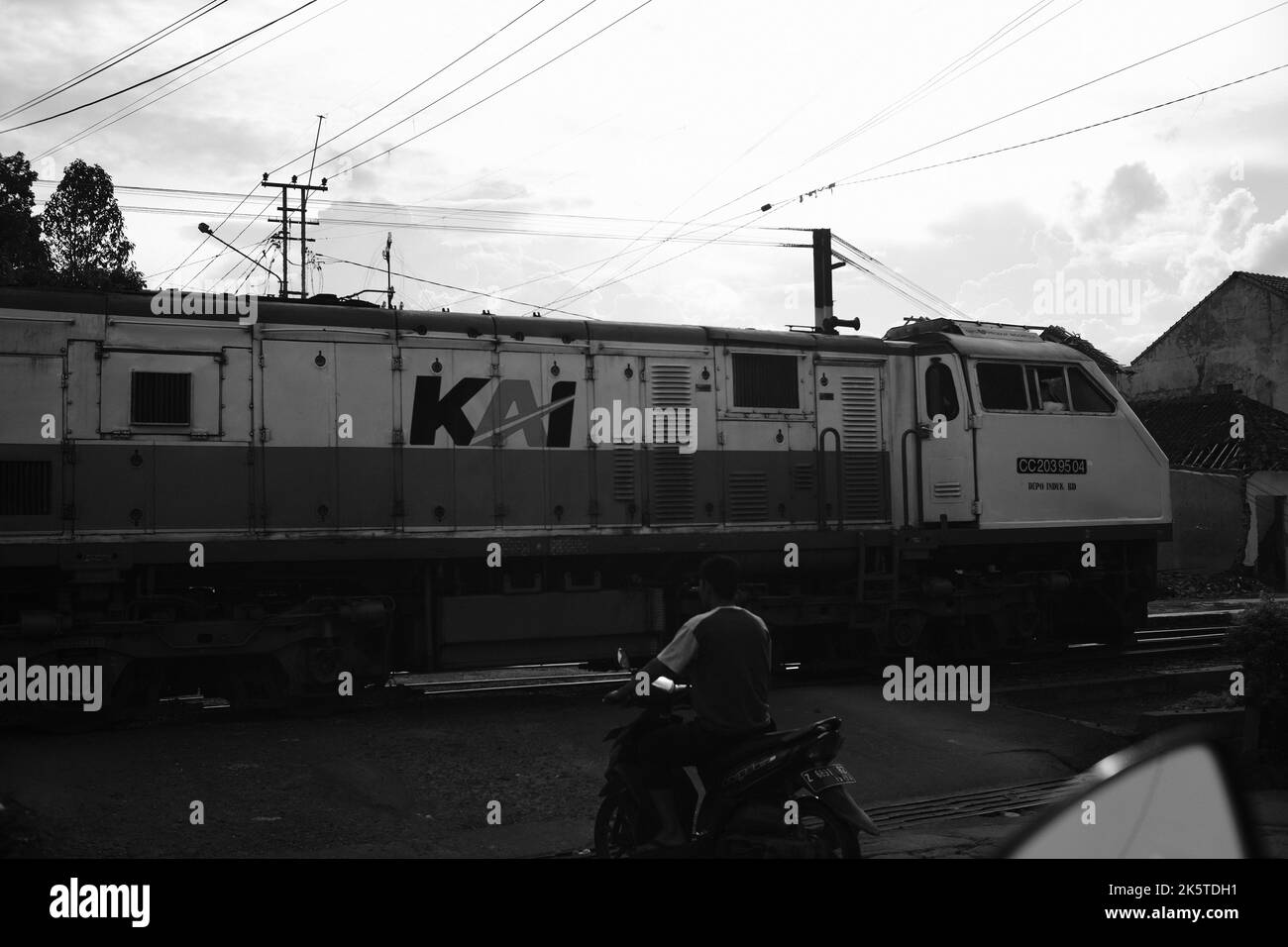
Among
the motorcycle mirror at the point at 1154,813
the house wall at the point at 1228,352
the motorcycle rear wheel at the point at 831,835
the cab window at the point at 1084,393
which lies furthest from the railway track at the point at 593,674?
A: the house wall at the point at 1228,352

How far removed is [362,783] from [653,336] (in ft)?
20.0

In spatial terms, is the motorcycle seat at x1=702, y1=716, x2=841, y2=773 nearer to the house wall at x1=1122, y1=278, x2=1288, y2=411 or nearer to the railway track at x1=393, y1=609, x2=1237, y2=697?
the railway track at x1=393, y1=609, x2=1237, y2=697

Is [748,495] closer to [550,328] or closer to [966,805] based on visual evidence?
[550,328]

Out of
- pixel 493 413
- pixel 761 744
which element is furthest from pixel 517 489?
pixel 761 744

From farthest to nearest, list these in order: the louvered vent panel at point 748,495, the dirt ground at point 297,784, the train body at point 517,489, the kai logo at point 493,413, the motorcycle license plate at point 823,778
Answer: the louvered vent panel at point 748,495, the kai logo at point 493,413, the train body at point 517,489, the dirt ground at point 297,784, the motorcycle license plate at point 823,778

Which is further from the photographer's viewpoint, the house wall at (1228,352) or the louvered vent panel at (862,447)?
the house wall at (1228,352)

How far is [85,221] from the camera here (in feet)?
133

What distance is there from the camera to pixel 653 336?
1270 cm

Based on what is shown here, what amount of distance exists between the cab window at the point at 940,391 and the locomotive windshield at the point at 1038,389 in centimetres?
36

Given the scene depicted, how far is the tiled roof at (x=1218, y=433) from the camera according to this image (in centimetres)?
3235

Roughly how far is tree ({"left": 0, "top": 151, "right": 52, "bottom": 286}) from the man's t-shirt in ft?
92.5

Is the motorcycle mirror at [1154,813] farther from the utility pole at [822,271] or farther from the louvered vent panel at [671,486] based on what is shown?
the utility pole at [822,271]
